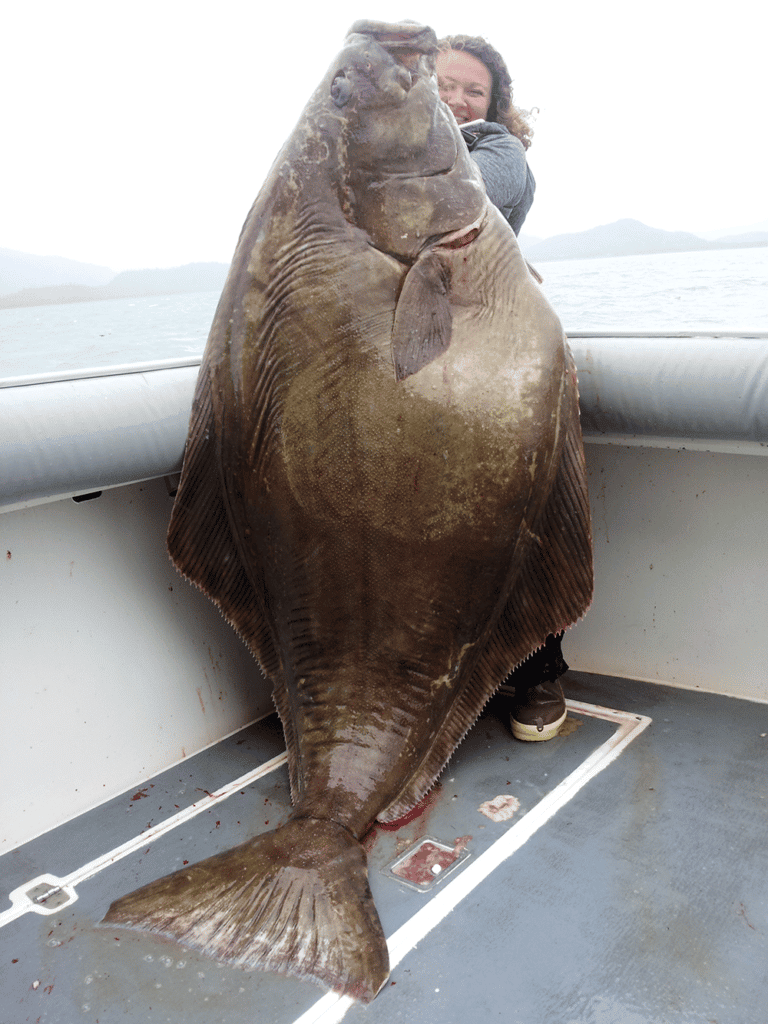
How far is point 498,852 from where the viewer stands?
1.61 meters

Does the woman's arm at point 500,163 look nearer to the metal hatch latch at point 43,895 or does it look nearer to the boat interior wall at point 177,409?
the boat interior wall at point 177,409

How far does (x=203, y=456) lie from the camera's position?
5.58 feet

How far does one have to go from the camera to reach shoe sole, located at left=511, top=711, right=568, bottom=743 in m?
2.02

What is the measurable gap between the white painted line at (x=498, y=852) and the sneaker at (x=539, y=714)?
13 cm

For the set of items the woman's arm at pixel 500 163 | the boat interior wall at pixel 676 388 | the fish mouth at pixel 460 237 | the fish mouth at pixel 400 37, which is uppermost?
the fish mouth at pixel 400 37

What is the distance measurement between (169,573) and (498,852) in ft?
3.56

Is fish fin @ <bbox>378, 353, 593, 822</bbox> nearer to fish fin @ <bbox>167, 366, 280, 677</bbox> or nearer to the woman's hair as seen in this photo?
fish fin @ <bbox>167, 366, 280, 677</bbox>

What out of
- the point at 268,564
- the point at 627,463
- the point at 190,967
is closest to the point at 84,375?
the point at 268,564

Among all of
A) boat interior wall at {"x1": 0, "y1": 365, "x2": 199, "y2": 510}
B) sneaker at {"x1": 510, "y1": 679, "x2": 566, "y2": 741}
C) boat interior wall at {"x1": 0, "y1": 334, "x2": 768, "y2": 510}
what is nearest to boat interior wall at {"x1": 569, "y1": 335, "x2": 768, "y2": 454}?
boat interior wall at {"x1": 0, "y1": 334, "x2": 768, "y2": 510}

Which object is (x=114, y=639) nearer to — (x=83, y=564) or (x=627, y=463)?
(x=83, y=564)

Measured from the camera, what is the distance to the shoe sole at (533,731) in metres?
2.02

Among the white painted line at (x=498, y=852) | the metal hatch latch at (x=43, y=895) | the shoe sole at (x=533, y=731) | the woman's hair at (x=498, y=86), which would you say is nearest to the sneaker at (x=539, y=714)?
the shoe sole at (x=533, y=731)

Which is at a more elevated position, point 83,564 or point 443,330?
point 443,330

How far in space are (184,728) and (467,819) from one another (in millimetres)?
830
